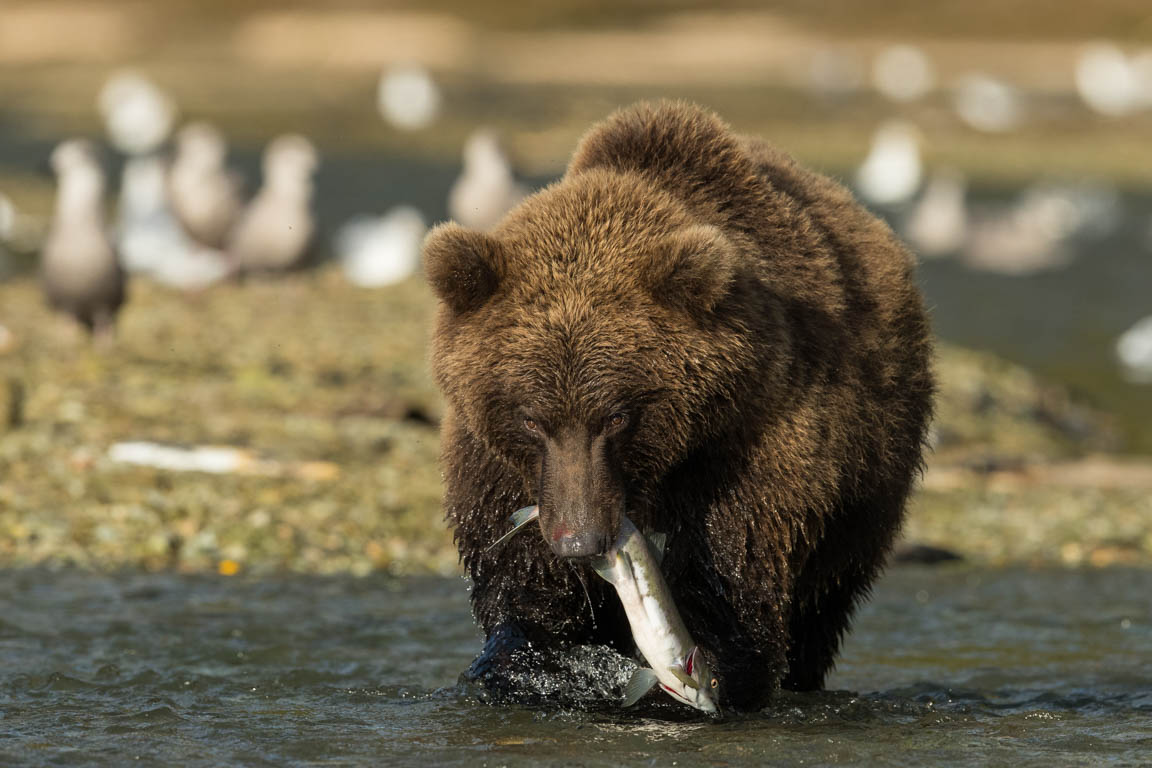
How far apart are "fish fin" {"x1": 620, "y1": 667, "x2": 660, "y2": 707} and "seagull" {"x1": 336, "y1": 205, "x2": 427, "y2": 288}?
12.3m

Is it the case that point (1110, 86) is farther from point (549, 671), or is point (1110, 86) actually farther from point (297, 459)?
point (549, 671)

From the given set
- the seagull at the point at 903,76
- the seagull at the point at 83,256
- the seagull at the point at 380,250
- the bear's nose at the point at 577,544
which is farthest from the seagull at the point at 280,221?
the seagull at the point at 903,76

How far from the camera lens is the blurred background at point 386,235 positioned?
32.7 feet

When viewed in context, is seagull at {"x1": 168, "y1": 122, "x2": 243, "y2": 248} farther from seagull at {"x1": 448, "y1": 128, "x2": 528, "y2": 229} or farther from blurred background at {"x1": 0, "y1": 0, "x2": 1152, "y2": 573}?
seagull at {"x1": 448, "y1": 128, "x2": 528, "y2": 229}

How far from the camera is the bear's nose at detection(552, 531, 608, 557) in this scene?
496 cm

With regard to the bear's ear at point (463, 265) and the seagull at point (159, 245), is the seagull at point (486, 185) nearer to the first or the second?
the seagull at point (159, 245)

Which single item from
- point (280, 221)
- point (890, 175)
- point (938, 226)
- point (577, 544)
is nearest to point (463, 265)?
point (577, 544)

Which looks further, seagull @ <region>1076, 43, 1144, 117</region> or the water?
seagull @ <region>1076, 43, 1144, 117</region>

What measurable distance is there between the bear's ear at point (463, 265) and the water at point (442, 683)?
4.51 ft

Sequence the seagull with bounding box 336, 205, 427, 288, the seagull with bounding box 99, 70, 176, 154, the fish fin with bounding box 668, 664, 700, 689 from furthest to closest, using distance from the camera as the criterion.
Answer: the seagull with bounding box 99, 70, 176, 154, the seagull with bounding box 336, 205, 427, 288, the fish fin with bounding box 668, 664, 700, 689

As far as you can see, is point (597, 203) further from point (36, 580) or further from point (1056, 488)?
point (1056, 488)

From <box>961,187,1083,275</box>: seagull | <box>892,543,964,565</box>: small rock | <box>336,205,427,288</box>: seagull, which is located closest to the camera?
<box>892,543,964,565</box>: small rock

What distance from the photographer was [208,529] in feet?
30.2

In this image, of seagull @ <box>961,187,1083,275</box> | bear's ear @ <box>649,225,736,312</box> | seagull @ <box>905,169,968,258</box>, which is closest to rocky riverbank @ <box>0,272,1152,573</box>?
bear's ear @ <box>649,225,736,312</box>
